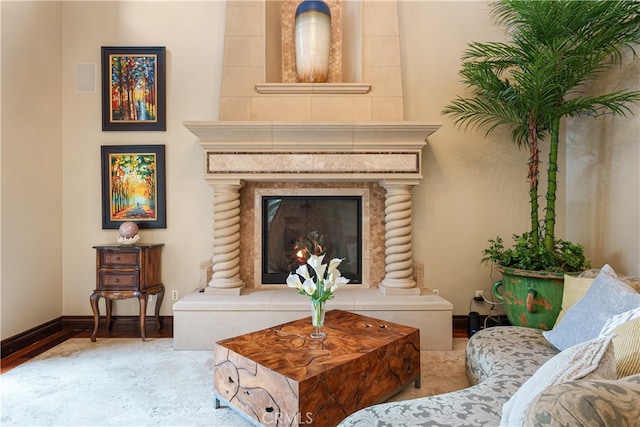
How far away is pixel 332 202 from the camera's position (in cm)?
341

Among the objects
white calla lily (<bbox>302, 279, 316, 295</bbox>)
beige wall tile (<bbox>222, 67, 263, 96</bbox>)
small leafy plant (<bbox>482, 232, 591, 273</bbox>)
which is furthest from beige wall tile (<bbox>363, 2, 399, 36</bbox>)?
white calla lily (<bbox>302, 279, 316, 295</bbox>)

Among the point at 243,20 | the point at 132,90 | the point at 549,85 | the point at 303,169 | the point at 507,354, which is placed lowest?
the point at 507,354

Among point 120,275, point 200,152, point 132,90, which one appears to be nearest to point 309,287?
point 120,275

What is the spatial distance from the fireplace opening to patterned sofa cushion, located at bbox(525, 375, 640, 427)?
2.69 meters

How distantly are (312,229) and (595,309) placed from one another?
2.33 metres

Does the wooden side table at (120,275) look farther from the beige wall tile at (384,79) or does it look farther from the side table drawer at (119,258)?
the beige wall tile at (384,79)

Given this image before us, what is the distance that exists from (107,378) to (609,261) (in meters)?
4.14

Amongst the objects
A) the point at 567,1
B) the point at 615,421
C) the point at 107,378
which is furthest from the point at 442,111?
the point at 107,378

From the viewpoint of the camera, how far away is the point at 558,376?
90cm

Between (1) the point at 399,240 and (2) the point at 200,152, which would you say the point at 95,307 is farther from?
(1) the point at 399,240

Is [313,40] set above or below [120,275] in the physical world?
above

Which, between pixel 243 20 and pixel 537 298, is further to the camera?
pixel 243 20

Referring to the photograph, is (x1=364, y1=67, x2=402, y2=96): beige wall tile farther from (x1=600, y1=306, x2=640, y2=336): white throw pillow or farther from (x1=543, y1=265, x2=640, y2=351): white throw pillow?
(x1=600, y1=306, x2=640, y2=336): white throw pillow

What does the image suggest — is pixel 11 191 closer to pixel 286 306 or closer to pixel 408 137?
pixel 286 306
